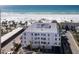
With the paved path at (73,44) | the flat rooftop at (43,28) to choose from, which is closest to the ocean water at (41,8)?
the flat rooftop at (43,28)

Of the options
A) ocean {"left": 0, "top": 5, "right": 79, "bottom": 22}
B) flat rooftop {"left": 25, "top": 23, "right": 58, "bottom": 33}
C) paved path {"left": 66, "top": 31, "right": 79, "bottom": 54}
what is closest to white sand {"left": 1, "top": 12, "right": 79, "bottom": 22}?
ocean {"left": 0, "top": 5, "right": 79, "bottom": 22}

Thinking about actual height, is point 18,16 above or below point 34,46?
above

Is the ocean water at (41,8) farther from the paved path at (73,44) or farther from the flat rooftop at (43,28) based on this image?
the paved path at (73,44)

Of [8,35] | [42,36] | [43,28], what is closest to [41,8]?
[43,28]

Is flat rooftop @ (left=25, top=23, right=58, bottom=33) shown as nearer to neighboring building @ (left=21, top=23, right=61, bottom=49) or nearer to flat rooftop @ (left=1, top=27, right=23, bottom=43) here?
neighboring building @ (left=21, top=23, right=61, bottom=49)
